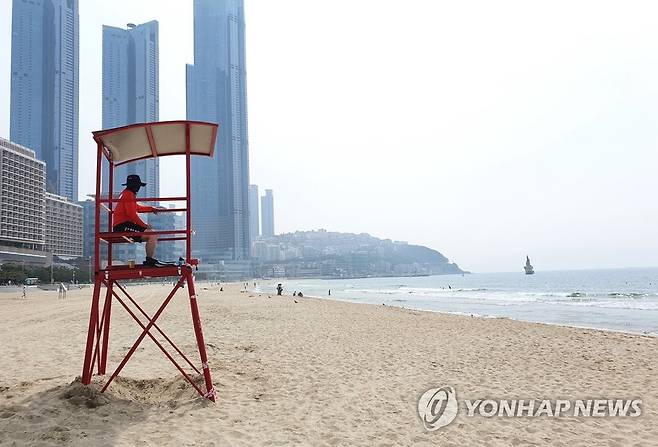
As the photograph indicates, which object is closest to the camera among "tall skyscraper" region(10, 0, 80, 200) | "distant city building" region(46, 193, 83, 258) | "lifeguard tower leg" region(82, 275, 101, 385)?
"lifeguard tower leg" region(82, 275, 101, 385)

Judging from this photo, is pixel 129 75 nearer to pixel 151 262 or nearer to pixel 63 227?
pixel 63 227

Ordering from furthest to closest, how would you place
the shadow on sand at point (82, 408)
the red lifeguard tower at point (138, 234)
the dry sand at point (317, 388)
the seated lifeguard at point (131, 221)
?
the seated lifeguard at point (131, 221), the red lifeguard tower at point (138, 234), the dry sand at point (317, 388), the shadow on sand at point (82, 408)

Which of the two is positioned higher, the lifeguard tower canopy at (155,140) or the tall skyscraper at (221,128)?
the tall skyscraper at (221,128)

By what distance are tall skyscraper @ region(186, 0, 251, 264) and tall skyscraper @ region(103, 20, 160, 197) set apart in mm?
16681

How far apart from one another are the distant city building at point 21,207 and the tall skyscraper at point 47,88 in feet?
184

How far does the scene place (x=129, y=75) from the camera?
575 feet

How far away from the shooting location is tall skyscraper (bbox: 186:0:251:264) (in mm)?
181375

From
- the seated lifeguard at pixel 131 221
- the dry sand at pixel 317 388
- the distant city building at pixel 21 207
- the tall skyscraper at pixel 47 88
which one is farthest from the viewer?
the tall skyscraper at pixel 47 88

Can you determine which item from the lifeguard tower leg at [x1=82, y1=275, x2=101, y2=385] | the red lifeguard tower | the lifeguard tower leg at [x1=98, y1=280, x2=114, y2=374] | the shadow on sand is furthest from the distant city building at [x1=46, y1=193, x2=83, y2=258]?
the lifeguard tower leg at [x1=82, y1=275, x2=101, y2=385]

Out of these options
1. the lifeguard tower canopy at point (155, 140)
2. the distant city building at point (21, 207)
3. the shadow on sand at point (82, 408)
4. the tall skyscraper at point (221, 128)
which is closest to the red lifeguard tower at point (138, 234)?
the lifeguard tower canopy at point (155, 140)

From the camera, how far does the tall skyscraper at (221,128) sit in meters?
181

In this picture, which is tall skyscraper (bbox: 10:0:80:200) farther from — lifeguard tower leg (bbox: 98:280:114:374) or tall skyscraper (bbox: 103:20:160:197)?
lifeguard tower leg (bbox: 98:280:114:374)

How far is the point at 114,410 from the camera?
5.27 m

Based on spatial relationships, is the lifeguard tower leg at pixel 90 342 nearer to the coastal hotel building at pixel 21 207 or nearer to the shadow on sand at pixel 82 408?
the shadow on sand at pixel 82 408
